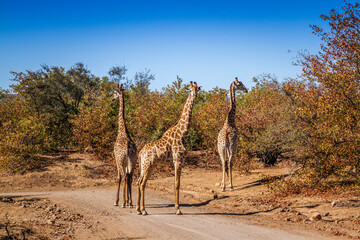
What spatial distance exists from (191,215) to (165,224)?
1514 mm

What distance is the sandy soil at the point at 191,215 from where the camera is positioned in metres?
8.16

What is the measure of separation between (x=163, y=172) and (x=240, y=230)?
11649mm

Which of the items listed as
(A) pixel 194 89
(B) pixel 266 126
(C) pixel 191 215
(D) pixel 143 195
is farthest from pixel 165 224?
(B) pixel 266 126

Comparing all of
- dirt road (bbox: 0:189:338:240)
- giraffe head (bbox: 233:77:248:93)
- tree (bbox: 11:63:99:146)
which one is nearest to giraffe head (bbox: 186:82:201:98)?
dirt road (bbox: 0:189:338:240)

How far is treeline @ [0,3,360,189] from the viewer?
10211 millimetres

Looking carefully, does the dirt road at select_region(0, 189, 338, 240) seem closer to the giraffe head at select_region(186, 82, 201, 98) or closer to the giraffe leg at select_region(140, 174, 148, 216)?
the giraffe leg at select_region(140, 174, 148, 216)

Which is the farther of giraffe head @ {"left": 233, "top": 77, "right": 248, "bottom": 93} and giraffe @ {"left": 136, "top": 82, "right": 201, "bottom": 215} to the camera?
giraffe head @ {"left": 233, "top": 77, "right": 248, "bottom": 93}

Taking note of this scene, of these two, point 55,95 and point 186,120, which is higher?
point 55,95

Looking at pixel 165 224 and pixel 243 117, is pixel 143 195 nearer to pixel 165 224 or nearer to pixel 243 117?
pixel 165 224

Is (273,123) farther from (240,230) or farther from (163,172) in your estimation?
(240,230)

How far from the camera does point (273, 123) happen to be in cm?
1681

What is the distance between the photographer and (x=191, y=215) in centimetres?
1038

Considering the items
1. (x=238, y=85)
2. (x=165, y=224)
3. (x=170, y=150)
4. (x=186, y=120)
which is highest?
(x=238, y=85)

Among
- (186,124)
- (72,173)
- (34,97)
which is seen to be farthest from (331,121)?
(34,97)
